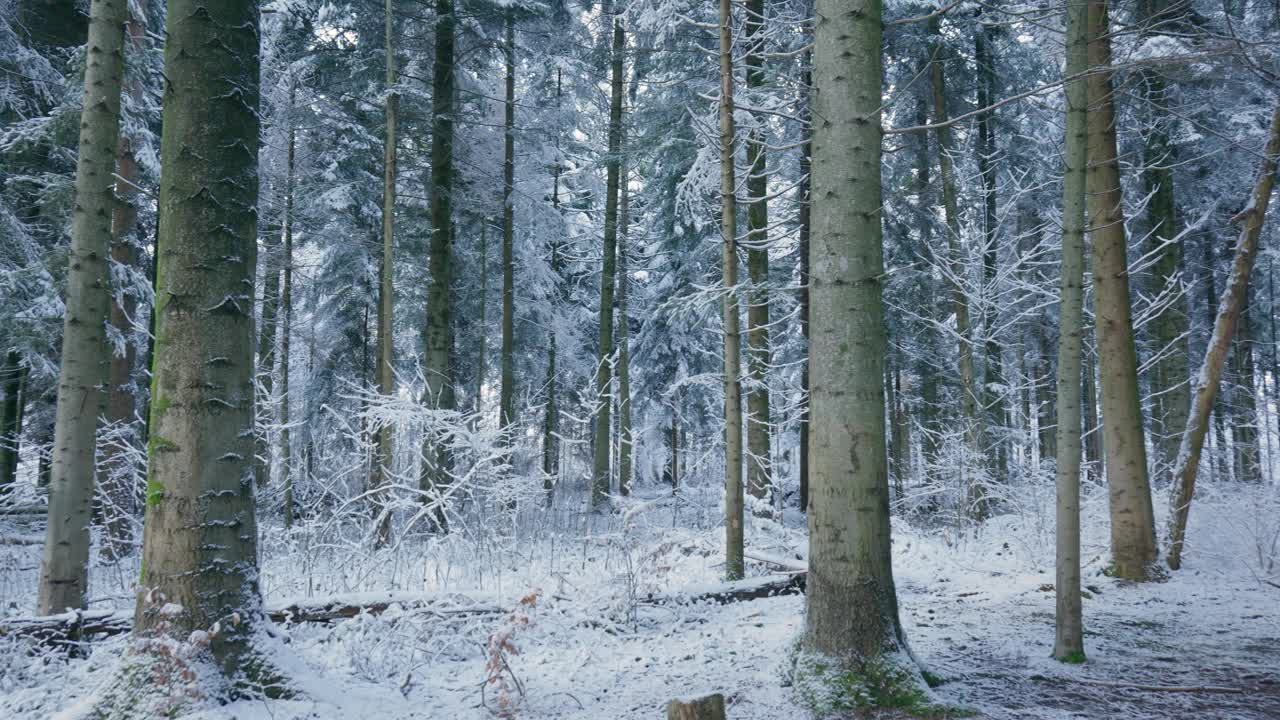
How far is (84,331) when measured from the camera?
5.49m

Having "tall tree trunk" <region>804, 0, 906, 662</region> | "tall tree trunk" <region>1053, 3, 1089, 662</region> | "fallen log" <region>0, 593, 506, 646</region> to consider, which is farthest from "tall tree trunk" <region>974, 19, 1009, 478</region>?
"fallen log" <region>0, 593, 506, 646</region>

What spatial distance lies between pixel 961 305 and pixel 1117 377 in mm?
5672

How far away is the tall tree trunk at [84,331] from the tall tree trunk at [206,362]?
264 centimetres

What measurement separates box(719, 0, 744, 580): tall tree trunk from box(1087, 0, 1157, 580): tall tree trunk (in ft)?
12.2

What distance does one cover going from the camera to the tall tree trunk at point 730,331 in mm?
6969

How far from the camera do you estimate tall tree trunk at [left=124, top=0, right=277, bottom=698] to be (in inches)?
138

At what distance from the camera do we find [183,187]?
368 centimetres

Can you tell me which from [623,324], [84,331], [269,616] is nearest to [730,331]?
[269,616]

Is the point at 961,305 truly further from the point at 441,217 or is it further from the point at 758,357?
the point at 441,217

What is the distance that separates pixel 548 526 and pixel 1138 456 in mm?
9595

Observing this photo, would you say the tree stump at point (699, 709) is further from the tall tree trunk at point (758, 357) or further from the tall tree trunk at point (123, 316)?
the tall tree trunk at point (123, 316)

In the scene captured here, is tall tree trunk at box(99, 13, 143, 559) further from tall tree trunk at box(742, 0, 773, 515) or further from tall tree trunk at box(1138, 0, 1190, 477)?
tall tree trunk at box(1138, 0, 1190, 477)

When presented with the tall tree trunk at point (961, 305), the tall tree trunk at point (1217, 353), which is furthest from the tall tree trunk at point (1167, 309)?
the tall tree trunk at point (1217, 353)

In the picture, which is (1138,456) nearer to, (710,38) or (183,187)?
(183,187)
